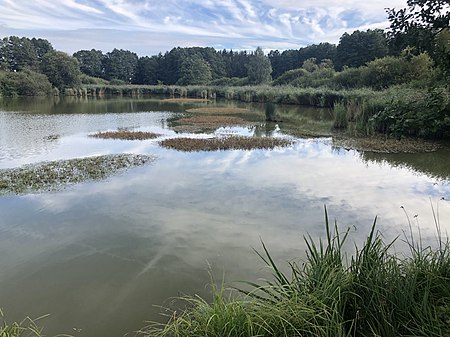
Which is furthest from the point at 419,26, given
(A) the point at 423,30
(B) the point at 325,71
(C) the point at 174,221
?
(B) the point at 325,71

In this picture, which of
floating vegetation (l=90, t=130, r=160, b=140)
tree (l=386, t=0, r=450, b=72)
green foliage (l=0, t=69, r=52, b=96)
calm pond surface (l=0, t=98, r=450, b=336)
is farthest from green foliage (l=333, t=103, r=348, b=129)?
green foliage (l=0, t=69, r=52, b=96)

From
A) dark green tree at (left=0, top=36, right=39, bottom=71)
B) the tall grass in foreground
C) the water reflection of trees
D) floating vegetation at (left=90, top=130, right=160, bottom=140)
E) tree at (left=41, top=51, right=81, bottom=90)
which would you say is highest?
dark green tree at (left=0, top=36, right=39, bottom=71)

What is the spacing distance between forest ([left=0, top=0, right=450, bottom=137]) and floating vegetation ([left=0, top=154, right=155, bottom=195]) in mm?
6697

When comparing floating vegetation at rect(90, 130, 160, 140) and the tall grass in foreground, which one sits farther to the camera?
floating vegetation at rect(90, 130, 160, 140)

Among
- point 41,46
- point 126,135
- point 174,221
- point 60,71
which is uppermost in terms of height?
point 41,46

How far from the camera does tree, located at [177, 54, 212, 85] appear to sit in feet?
228

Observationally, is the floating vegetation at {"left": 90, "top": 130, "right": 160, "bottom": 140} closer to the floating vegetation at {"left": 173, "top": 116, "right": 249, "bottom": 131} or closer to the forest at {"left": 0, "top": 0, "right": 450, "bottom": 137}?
the floating vegetation at {"left": 173, "top": 116, "right": 249, "bottom": 131}

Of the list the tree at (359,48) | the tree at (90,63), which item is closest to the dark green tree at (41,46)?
the tree at (90,63)

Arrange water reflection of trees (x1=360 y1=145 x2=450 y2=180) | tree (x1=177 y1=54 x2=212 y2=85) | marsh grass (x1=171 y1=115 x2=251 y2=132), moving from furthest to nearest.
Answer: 1. tree (x1=177 y1=54 x2=212 y2=85)
2. marsh grass (x1=171 y1=115 x2=251 y2=132)
3. water reflection of trees (x1=360 y1=145 x2=450 y2=180)

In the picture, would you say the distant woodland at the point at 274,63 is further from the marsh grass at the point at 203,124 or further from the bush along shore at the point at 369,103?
the marsh grass at the point at 203,124

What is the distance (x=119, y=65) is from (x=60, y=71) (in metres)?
26.4

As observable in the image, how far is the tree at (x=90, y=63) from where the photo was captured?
78481mm

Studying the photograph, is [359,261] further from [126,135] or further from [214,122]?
[214,122]

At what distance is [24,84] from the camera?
48125 mm
